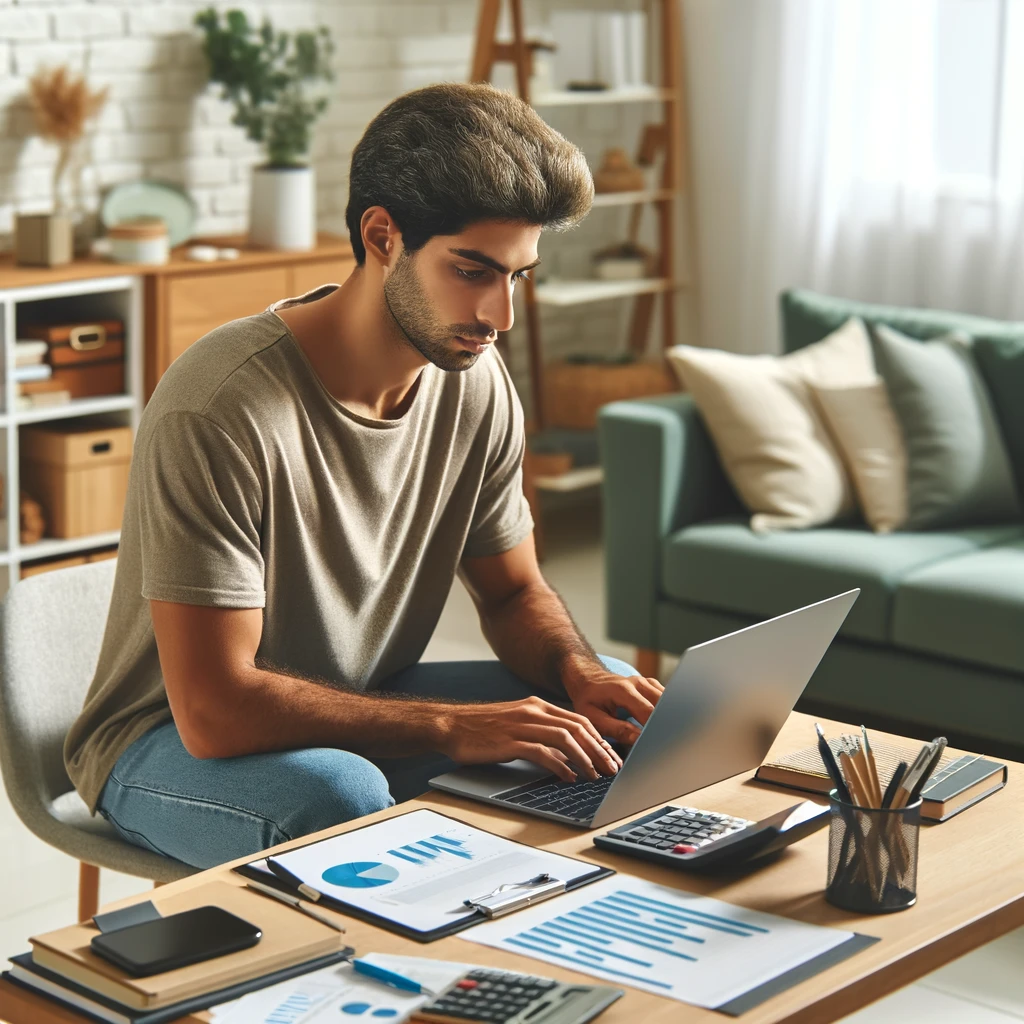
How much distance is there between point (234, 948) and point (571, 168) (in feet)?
3.12

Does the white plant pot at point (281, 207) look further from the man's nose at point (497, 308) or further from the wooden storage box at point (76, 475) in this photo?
the man's nose at point (497, 308)

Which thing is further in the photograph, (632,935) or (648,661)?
(648,661)

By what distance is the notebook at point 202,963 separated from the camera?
1.16 m

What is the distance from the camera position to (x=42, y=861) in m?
2.93

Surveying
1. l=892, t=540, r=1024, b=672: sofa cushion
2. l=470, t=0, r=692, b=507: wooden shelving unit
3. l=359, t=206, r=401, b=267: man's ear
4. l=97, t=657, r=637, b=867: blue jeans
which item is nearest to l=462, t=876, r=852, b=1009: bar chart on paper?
l=97, t=657, r=637, b=867: blue jeans

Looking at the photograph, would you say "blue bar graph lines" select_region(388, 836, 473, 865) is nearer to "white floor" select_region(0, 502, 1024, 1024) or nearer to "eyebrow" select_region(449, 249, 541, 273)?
"eyebrow" select_region(449, 249, 541, 273)

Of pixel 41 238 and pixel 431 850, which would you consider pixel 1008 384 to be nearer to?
pixel 41 238

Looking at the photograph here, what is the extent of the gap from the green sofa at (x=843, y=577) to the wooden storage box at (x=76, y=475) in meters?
1.33

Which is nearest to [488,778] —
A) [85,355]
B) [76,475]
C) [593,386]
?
[76,475]

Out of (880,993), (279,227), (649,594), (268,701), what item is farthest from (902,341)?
(880,993)

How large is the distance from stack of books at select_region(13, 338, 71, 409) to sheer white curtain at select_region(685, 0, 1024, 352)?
7.42 ft

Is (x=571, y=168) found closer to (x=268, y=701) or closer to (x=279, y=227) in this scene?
(x=268, y=701)

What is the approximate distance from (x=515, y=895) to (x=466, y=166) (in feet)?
2.62

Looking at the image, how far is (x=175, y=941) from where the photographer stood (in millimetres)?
1214
